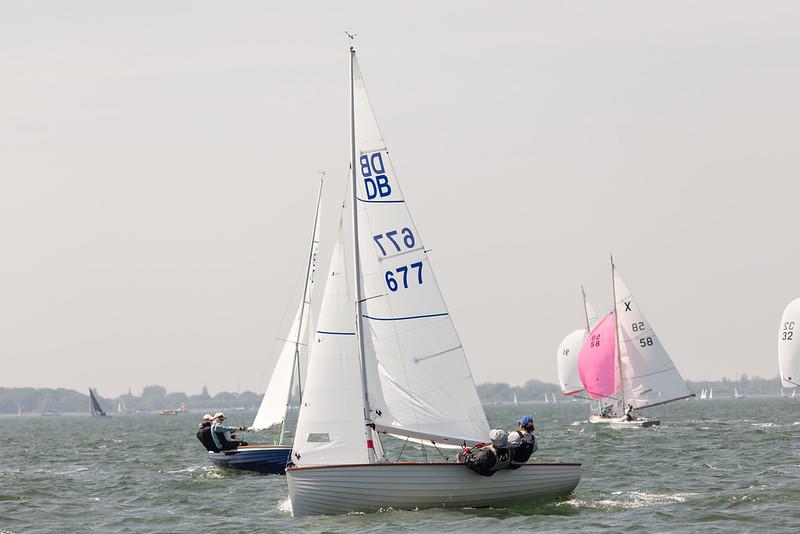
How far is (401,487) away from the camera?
22812 millimetres

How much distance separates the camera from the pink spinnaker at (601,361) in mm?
67188

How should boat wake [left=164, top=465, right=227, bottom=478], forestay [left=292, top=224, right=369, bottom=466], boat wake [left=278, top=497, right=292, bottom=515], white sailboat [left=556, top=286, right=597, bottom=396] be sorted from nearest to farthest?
forestay [left=292, top=224, right=369, bottom=466], boat wake [left=278, top=497, right=292, bottom=515], boat wake [left=164, top=465, right=227, bottom=478], white sailboat [left=556, top=286, right=597, bottom=396]

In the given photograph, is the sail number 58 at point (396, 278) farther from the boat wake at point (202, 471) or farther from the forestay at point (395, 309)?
the boat wake at point (202, 471)

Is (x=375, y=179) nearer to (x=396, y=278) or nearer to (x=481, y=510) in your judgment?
(x=396, y=278)

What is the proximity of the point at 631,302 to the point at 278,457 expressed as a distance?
34567mm

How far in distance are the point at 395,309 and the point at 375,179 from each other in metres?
2.63

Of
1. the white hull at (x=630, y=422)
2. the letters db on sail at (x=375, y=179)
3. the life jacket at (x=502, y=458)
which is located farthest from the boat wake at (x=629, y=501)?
the white hull at (x=630, y=422)

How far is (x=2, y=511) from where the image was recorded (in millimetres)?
27000

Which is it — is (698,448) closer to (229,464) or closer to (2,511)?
(229,464)

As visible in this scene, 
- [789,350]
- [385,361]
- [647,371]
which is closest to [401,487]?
[385,361]

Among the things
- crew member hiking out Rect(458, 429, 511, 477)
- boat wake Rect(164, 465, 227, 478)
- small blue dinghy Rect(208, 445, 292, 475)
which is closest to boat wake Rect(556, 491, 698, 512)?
crew member hiking out Rect(458, 429, 511, 477)

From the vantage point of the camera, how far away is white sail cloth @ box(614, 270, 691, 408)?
6444 centimetres

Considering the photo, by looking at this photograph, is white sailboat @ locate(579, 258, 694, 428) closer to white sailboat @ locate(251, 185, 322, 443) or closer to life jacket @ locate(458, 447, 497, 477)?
white sailboat @ locate(251, 185, 322, 443)

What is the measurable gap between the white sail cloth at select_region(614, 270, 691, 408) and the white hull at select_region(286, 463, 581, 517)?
4185 centimetres
